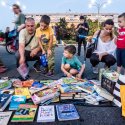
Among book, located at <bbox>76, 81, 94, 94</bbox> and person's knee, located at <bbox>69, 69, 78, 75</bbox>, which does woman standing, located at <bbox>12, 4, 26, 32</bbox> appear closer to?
person's knee, located at <bbox>69, 69, 78, 75</bbox>

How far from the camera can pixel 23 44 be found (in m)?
6.13

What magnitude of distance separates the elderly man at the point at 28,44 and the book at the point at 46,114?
212cm

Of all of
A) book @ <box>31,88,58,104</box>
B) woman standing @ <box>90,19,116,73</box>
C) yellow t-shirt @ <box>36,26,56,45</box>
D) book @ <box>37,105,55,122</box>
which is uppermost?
yellow t-shirt @ <box>36,26,56,45</box>

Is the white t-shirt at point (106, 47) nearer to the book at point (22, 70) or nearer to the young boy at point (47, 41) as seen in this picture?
the young boy at point (47, 41)

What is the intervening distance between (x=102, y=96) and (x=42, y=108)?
87 centimetres

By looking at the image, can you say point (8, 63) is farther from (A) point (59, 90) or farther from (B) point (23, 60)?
(A) point (59, 90)

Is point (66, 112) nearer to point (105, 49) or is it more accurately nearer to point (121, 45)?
point (121, 45)

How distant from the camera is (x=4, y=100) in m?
4.19

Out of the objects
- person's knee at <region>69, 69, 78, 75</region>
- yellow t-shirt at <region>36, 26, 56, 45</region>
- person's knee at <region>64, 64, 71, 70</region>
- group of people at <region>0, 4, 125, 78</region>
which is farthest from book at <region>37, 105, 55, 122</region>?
yellow t-shirt at <region>36, 26, 56, 45</region>

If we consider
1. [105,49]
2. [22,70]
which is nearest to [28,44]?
[22,70]

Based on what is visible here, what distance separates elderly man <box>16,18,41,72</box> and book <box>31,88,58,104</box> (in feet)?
5.18

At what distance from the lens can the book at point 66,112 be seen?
3606mm

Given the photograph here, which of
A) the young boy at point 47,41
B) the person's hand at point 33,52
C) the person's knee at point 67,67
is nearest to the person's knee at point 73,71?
the person's knee at point 67,67

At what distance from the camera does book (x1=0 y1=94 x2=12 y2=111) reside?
3999mm
